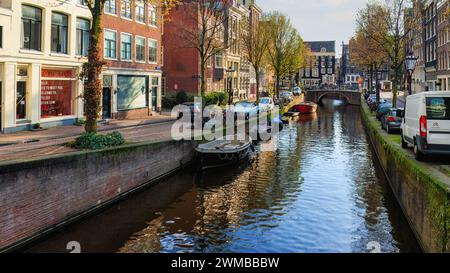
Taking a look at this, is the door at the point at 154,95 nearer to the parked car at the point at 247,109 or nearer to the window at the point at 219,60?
the parked car at the point at 247,109

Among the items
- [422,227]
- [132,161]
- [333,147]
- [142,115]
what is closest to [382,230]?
[422,227]

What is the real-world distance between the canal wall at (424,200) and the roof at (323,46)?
145 metres

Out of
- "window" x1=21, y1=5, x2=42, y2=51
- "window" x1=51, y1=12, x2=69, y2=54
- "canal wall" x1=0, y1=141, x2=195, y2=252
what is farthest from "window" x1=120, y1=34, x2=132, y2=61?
"canal wall" x1=0, y1=141, x2=195, y2=252

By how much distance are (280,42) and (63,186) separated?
59.9 m

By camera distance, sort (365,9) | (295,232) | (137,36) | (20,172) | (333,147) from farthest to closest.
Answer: (365,9) < (137,36) < (333,147) < (295,232) < (20,172)

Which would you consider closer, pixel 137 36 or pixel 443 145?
pixel 443 145

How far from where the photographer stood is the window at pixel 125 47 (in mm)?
39688

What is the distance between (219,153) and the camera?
25.7 m

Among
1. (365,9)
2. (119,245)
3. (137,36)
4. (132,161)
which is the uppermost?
(365,9)

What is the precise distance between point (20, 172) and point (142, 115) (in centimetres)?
3044

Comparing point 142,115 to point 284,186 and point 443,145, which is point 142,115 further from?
point 443,145

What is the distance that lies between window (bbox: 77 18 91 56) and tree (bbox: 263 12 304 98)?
37030 mm

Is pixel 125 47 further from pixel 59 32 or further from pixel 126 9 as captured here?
pixel 59 32
